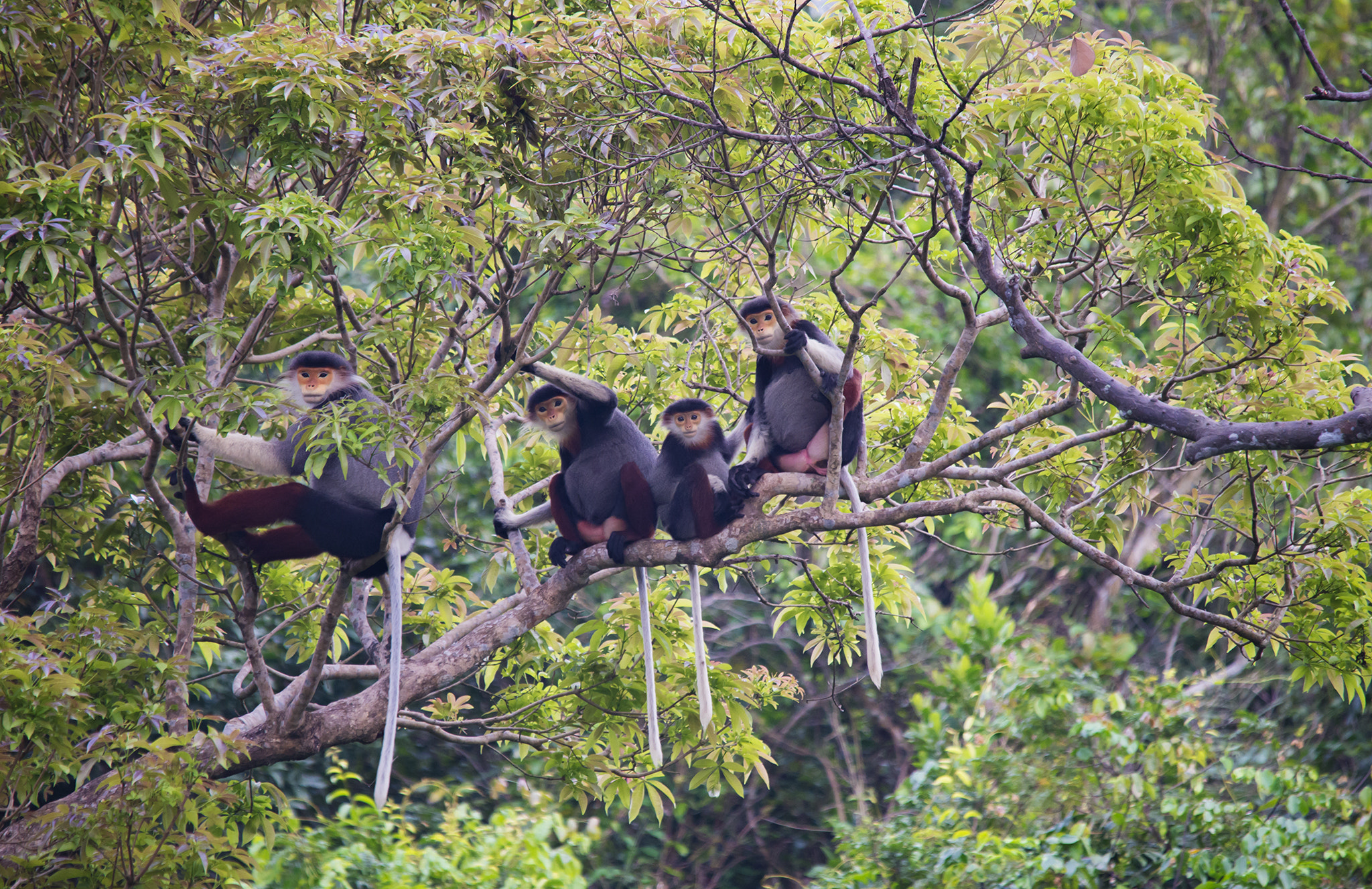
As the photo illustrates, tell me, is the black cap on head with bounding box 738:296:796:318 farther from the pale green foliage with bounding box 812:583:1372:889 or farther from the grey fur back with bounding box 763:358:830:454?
the pale green foliage with bounding box 812:583:1372:889

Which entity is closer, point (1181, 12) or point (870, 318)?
point (870, 318)

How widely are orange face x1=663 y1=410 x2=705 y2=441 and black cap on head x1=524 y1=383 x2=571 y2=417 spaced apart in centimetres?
39

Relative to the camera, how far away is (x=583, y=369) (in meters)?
4.29

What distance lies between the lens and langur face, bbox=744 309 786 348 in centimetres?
386

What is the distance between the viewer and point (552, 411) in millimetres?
4094

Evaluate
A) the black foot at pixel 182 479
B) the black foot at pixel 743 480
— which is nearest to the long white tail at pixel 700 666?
the black foot at pixel 743 480

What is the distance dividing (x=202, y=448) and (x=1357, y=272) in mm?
7369

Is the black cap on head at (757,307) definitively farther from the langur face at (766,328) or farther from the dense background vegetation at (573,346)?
the dense background vegetation at (573,346)

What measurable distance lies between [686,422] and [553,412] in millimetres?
508

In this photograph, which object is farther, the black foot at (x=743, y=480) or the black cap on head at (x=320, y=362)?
the black cap on head at (x=320, y=362)

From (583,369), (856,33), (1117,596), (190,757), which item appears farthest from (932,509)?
(1117,596)

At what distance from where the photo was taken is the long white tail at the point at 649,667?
11.6 feet

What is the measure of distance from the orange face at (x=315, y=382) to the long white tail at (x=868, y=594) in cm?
180

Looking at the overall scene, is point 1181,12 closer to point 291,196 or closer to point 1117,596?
point 1117,596
